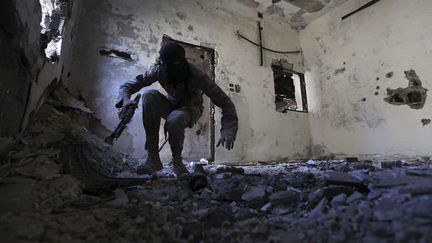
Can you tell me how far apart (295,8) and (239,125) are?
263 centimetres

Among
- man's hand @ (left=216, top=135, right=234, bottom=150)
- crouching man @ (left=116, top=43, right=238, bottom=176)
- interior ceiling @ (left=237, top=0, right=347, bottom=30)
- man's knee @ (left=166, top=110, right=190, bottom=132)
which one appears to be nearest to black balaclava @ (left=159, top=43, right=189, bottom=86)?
crouching man @ (left=116, top=43, right=238, bottom=176)

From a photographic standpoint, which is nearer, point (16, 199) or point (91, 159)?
point (16, 199)

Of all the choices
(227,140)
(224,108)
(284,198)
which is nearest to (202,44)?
(224,108)

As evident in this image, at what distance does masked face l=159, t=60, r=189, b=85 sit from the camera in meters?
2.06

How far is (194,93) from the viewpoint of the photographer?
227 centimetres

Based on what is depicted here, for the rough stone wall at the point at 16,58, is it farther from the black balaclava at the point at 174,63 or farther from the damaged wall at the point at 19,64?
the black balaclava at the point at 174,63

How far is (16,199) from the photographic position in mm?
973

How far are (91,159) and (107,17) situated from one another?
257 centimetres

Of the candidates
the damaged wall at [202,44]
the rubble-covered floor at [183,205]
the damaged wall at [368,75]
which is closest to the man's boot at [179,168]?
the rubble-covered floor at [183,205]

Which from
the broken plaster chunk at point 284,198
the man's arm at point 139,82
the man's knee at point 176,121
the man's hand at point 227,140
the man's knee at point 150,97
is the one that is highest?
the man's arm at point 139,82

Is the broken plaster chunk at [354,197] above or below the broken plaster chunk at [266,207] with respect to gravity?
above

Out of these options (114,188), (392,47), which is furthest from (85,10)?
(392,47)

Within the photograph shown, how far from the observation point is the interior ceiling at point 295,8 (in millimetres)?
4761

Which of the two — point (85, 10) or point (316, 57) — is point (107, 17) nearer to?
point (85, 10)
